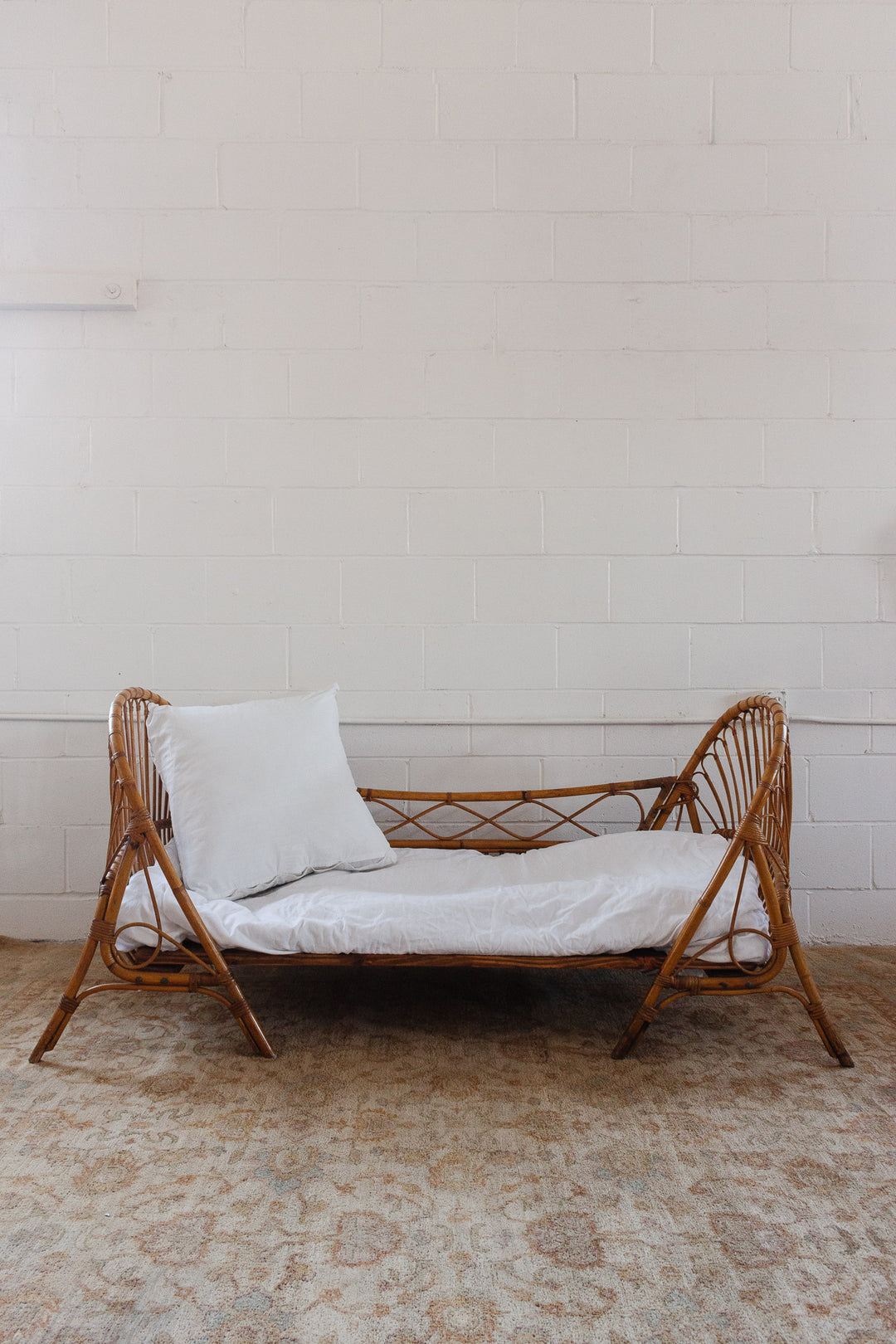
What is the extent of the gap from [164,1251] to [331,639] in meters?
1.68

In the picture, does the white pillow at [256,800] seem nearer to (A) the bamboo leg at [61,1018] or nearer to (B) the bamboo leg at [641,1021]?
(A) the bamboo leg at [61,1018]

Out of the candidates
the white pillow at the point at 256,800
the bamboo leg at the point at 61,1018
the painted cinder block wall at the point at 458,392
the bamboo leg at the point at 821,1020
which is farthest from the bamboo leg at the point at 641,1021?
the bamboo leg at the point at 61,1018

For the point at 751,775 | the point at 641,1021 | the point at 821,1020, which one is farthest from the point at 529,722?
the point at 821,1020

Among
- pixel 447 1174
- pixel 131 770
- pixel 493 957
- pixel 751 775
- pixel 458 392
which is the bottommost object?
pixel 447 1174

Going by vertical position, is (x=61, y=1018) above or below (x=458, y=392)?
below

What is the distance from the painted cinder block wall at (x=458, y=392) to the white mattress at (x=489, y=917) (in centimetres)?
75

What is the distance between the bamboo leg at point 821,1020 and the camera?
1.86 m

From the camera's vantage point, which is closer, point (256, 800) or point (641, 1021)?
point (641, 1021)

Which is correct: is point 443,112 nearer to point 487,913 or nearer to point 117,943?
point 487,913

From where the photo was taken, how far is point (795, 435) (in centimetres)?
266

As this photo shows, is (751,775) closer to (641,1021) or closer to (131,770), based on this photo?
(641,1021)

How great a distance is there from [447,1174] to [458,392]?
2070 mm

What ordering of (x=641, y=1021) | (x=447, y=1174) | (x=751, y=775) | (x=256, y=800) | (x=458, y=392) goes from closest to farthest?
(x=447, y=1174), (x=641, y=1021), (x=256, y=800), (x=751, y=775), (x=458, y=392)

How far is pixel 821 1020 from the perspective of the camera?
6.16 ft
